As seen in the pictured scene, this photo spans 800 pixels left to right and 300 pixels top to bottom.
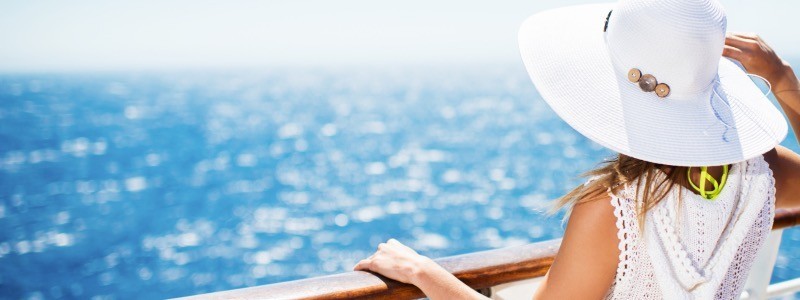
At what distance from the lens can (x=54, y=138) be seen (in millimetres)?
64188

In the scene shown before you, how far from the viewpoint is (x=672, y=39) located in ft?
3.12

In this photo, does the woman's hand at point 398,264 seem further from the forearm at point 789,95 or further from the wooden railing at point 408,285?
the forearm at point 789,95

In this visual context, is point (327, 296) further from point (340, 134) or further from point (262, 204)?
point (340, 134)

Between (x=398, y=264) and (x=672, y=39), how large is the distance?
564 mm

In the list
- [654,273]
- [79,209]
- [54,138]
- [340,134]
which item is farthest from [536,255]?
[54,138]

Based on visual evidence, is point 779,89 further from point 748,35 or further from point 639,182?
point 639,182

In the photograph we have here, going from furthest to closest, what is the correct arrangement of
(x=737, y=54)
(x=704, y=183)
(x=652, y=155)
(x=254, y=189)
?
(x=254, y=189), (x=737, y=54), (x=704, y=183), (x=652, y=155)

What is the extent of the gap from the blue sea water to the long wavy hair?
23873mm

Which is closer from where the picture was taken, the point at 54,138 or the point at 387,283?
the point at 387,283

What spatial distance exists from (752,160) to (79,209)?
44930 millimetres

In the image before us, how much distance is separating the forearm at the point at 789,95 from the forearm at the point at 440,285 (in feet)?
2.43

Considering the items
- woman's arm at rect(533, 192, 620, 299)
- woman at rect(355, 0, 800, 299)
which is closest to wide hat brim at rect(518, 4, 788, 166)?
woman at rect(355, 0, 800, 299)

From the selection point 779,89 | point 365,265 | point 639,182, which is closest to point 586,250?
point 639,182

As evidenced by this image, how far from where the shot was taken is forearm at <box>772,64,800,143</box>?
1.29 m
